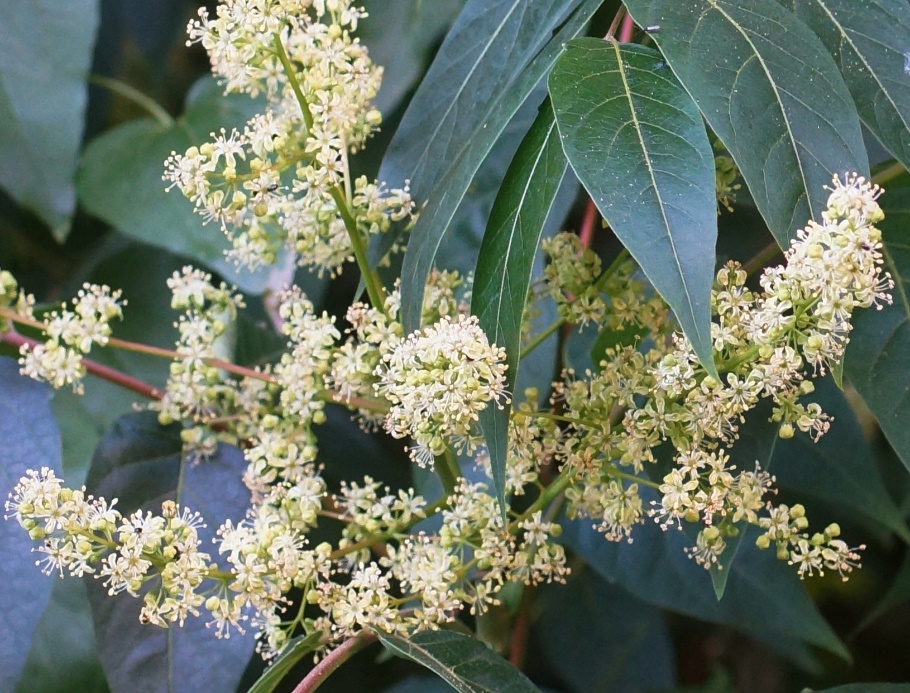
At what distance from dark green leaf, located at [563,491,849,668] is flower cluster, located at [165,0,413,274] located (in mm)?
408

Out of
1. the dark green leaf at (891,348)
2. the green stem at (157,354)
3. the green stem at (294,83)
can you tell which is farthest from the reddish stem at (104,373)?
the dark green leaf at (891,348)

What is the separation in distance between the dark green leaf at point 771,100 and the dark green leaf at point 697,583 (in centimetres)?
46

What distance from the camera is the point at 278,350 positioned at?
105 centimetres

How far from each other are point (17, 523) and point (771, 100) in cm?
60

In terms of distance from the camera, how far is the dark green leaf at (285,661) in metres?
0.62

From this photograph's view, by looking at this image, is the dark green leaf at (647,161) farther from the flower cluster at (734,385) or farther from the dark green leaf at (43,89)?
the dark green leaf at (43,89)

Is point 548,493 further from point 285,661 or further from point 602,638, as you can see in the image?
point 602,638

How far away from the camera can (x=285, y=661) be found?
0.63 metres

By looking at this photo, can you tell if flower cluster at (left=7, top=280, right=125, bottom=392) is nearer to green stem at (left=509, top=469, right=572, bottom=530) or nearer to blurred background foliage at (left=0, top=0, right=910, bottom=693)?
blurred background foliage at (left=0, top=0, right=910, bottom=693)

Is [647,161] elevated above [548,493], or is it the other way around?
[647,161]

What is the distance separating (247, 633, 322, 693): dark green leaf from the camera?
623 mm

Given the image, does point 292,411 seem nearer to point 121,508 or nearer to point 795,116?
point 121,508

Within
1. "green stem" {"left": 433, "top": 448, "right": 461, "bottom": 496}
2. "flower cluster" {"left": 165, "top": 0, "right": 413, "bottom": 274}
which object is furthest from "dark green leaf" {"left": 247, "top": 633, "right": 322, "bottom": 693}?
"flower cluster" {"left": 165, "top": 0, "right": 413, "bottom": 274}

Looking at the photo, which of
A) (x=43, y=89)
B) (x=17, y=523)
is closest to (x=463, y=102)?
(x=17, y=523)
